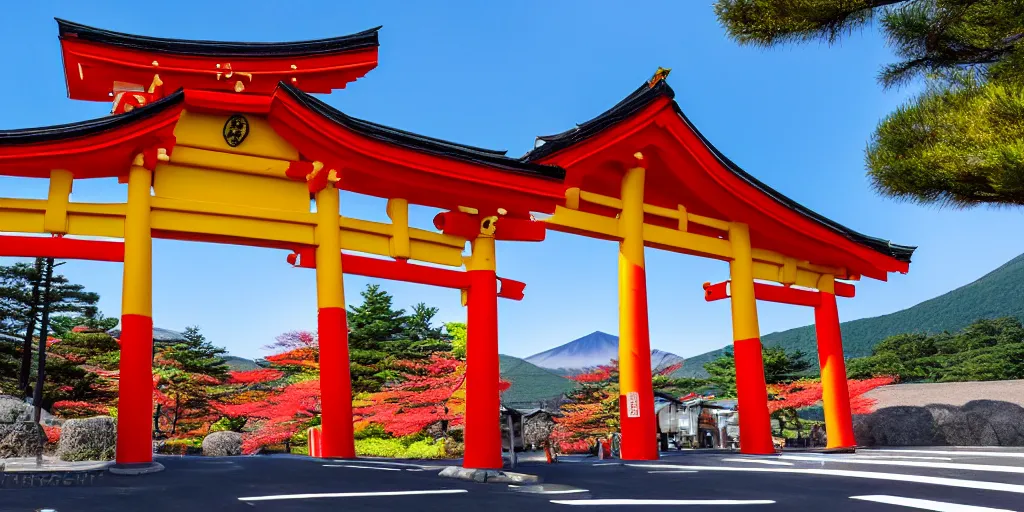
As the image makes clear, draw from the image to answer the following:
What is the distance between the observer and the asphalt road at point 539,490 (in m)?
5.68

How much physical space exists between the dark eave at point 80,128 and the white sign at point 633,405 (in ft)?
27.3

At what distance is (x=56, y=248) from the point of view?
9234mm

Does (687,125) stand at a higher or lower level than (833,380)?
higher

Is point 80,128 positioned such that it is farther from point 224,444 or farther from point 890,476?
point 224,444

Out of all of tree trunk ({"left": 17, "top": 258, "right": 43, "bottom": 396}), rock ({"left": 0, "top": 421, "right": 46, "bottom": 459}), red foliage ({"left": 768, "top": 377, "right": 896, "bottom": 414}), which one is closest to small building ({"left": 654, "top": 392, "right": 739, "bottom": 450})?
red foliage ({"left": 768, "top": 377, "right": 896, "bottom": 414})

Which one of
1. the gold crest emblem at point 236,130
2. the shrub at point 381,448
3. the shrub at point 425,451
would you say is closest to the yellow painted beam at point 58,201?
the gold crest emblem at point 236,130

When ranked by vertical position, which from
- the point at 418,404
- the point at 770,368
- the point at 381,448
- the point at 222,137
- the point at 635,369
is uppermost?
the point at 222,137

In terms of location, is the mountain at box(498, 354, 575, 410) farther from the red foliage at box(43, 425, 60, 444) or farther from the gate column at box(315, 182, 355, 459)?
the gate column at box(315, 182, 355, 459)

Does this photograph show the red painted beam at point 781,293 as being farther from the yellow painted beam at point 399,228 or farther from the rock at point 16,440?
the rock at point 16,440

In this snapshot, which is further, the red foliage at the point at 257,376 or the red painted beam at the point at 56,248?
the red foliage at the point at 257,376

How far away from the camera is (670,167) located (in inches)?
574

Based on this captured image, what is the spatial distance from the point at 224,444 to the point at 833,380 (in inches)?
654

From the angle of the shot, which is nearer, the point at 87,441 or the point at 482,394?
the point at 482,394

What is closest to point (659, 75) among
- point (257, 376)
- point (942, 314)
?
point (257, 376)
